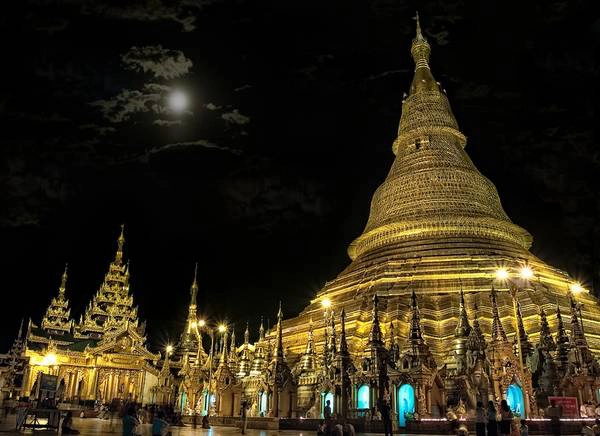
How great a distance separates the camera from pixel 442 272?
30.5 m

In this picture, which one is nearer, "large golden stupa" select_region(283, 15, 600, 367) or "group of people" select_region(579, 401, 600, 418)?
"group of people" select_region(579, 401, 600, 418)

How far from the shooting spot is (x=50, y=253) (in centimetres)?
4453

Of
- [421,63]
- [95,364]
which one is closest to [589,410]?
[421,63]

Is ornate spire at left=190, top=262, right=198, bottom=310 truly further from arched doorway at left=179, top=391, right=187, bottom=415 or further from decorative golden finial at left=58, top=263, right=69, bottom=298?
arched doorway at left=179, top=391, right=187, bottom=415

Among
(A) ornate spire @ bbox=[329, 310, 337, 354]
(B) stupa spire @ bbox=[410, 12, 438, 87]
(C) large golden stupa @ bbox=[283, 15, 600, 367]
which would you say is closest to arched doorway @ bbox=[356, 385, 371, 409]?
(A) ornate spire @ bbox=[329, 310, 337, 354]

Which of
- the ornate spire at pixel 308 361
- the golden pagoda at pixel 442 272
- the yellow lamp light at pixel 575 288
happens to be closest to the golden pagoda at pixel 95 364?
the golden pagoda at pixel 442 272

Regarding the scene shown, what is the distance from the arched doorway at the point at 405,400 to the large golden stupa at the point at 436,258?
12.9ft

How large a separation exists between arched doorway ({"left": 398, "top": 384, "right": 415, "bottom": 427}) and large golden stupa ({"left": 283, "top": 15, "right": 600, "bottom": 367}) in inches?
155

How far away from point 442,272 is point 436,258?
117cm

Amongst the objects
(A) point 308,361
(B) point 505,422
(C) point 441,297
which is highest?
(C) point 441,297

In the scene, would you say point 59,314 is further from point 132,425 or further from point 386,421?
point 132,425

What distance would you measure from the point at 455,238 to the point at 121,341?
27.6 meters

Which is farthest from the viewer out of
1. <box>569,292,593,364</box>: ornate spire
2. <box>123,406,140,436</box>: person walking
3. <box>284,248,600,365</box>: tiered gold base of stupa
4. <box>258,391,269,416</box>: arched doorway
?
<box>284,248,600,365</box>: tiered gold base of stupa

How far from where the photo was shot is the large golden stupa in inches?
1090
